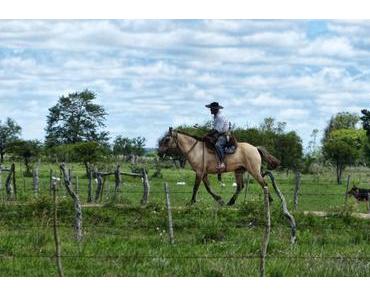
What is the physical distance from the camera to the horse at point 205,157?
22453 millimetres

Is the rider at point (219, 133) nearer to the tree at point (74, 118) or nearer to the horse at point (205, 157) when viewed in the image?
the horse at point (205, 157)

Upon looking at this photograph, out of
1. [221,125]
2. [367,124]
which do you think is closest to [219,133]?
[221,125]

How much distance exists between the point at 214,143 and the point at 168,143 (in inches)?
49.3

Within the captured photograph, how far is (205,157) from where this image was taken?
Result: 22.8 m

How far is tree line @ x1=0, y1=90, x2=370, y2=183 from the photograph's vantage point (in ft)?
170

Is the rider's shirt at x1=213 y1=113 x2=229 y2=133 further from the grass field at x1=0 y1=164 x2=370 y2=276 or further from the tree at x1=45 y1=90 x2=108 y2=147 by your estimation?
the tree at x1=45 y1=90 x2=108 y2=147

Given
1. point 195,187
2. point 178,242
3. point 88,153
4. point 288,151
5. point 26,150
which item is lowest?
point 178,242

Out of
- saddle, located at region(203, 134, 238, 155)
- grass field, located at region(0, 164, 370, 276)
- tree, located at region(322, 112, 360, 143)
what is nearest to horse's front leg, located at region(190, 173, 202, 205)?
saddle, located at region(203, 134, 238, 155)

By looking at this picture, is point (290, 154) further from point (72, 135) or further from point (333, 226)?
point (333, 226)

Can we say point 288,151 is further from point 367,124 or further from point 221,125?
point 221,125

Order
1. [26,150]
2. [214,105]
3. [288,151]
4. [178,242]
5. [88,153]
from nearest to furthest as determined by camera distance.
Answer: [178,242], [214,105], [88,153], [26,150], [288,151]

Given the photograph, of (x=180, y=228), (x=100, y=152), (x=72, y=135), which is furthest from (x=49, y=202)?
(x=72, y=135)

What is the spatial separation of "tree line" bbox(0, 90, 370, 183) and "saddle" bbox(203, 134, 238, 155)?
20421 millimetres

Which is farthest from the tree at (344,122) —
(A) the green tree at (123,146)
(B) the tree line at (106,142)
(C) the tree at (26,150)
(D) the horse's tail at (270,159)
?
(D) the horse's tail at (270,159)
